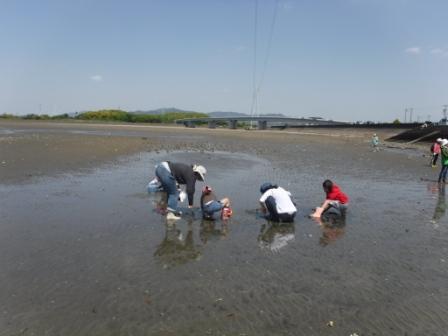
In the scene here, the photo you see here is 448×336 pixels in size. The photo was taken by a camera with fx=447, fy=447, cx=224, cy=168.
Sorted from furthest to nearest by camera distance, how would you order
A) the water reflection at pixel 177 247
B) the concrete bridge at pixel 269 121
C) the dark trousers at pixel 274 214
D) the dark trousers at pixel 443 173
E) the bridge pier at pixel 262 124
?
the bridge pier at pixel 262 124 → the concrete bridge at pixel 269 121 → the dark trousers at pixel 443 173 → the dark trousers at pixel 274 214 → the water reflection at pixel 177 247

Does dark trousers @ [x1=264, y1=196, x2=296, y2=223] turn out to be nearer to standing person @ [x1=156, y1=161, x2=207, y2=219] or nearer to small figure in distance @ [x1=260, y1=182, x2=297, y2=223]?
small figure in distance @ [x1=260, y1=182, x2=297, y2=223]

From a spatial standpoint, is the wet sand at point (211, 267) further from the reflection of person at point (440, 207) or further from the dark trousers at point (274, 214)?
the dark trousers at point (274, 214)

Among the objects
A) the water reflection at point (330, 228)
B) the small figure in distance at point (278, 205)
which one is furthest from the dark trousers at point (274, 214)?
the water reflection at point (330, 228)

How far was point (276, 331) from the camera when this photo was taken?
5.65 meters

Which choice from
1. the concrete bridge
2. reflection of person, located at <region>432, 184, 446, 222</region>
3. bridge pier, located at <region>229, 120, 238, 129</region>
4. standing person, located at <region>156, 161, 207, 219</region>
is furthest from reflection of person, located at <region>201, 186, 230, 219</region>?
bridge pier, located at <region>229, 120, 238, 129</region>

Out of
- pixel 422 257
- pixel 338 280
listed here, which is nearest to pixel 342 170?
pixel 422 257

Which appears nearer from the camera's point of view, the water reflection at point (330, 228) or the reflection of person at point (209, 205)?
the water reflection at point (330, 228)

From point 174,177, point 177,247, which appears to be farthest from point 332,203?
point 177,247

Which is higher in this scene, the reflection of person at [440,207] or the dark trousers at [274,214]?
the dark trousers at [274,214]

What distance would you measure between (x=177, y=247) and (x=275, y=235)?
2.38 metres

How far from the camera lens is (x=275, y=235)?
394 inches

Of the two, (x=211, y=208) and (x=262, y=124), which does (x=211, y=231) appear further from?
(x=262, y=124)

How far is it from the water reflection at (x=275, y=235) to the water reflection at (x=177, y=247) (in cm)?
148

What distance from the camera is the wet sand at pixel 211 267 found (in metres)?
5.85
